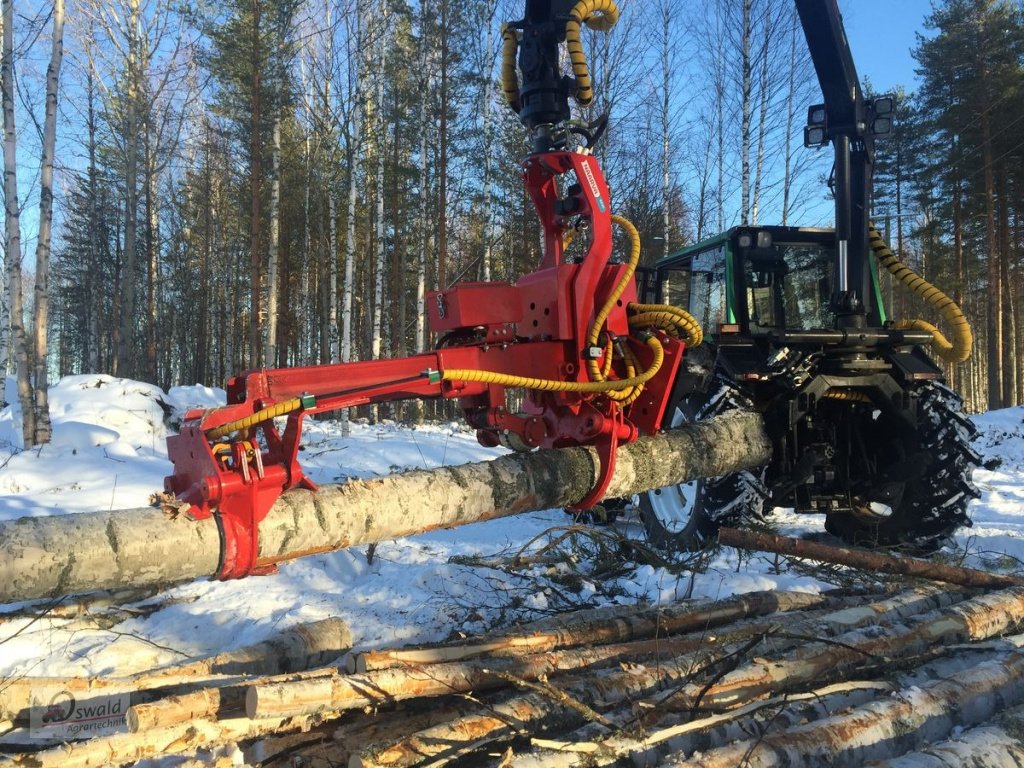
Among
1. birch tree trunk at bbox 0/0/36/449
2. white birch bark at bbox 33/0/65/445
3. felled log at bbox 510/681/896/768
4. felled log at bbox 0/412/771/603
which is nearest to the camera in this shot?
felled log at bbox 510/681/896/768

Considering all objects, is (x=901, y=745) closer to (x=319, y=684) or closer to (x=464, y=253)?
(x=319, y=684)

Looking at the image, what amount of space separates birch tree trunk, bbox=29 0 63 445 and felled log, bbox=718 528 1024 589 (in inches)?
419

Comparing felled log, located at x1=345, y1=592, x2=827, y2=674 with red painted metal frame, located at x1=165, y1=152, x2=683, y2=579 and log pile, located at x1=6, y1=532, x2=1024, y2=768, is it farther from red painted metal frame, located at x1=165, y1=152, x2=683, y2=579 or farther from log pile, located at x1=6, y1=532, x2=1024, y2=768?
red painted metal frame, located at x1=165, y1=152, x2=683, y2=579

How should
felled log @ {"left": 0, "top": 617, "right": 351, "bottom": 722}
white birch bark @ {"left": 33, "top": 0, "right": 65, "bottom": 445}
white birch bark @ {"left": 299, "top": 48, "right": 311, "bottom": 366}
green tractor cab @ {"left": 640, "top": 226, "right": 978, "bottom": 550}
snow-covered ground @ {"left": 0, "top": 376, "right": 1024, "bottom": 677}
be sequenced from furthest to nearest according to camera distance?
Result: white birch bark @ {"left": 299, "top": 48, "right": 311, "bottom": 366} → white birch bark @ {"left": 33, "top": 0, "right": 65, "bottom": 445} → green tractor cab @ {"left": 640, "top": 226, "right": 978, "bottom": 550} → snow-covered ground @ {"left": 0, "top": 376, "right": 1024, "bottom": 677} → felled log @ {"left": 0, "top": 617, "right": 351, "bottom": 722}

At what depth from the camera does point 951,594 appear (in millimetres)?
3729

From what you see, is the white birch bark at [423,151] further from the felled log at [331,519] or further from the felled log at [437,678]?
the felled log at [437,678]

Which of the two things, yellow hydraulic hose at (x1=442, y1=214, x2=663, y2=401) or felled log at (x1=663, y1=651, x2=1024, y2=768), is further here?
yellow hydraulic hose at (x1=442, y1=214, x2=663, y2=401)

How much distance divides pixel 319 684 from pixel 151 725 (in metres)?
0.51

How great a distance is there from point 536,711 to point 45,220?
12.1 meters

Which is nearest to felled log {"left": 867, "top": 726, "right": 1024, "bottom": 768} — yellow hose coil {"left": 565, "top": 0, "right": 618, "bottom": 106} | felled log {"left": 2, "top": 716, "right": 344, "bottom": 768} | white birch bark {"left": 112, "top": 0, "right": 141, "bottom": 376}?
felled log {"left": 2, "top": 716, "right": 344, "bottom": 768}


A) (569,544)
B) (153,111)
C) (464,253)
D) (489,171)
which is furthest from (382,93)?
(569,544)

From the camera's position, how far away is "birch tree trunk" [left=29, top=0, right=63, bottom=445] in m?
10.9

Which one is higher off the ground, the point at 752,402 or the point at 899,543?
the point at 752,402

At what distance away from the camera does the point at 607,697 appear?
2.45 metres
